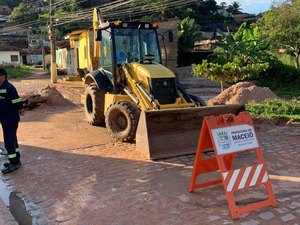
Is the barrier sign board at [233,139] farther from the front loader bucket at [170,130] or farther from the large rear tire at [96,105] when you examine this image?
the large rear tire at [96,105]

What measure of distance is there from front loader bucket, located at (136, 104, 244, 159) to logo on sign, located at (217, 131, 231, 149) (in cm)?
262

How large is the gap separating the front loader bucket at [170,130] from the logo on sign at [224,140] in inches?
103

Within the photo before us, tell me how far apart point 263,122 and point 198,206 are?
6.33 m

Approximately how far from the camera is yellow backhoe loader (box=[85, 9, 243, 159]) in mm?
7742

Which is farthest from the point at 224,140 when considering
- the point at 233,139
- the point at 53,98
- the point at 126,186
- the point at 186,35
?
the point at 186,35

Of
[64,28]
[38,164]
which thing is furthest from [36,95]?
[64,28]

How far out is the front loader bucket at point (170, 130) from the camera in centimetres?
759

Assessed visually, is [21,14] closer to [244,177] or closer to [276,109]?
[276,109]

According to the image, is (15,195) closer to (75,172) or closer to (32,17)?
(75,172)

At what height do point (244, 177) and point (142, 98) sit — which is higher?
point (142, 98)

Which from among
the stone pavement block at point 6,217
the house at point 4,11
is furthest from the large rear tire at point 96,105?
the house at point 4,11

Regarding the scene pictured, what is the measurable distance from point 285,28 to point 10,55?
40829mm

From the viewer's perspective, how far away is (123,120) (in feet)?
29.8

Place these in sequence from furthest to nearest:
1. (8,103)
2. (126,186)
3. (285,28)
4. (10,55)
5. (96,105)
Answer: (10,55), (285,28), (96,105), (8,103), (126,186)
